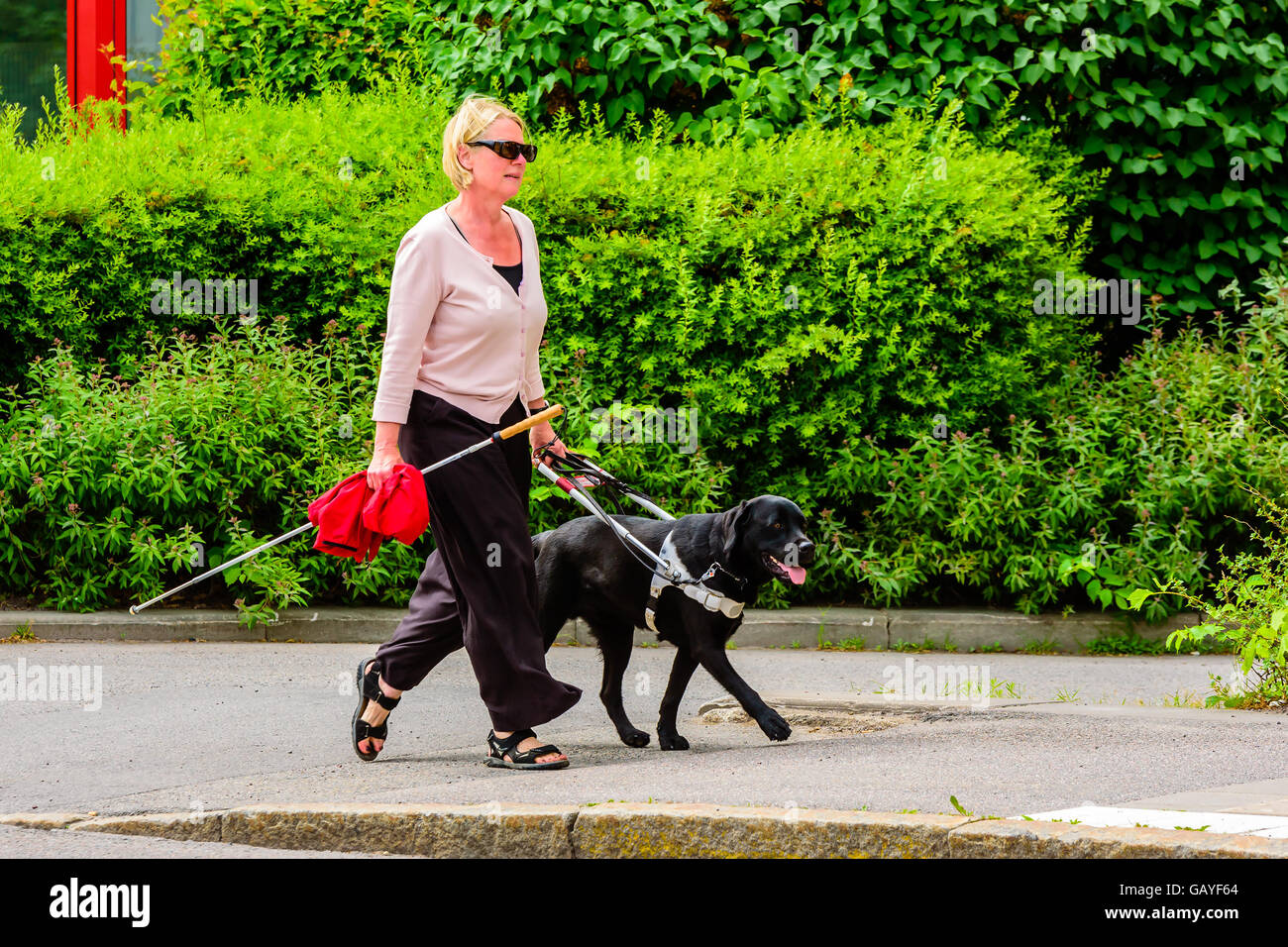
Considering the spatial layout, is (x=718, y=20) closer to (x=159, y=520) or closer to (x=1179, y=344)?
(x=1179, y=344)

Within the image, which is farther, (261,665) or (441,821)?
(261,665)

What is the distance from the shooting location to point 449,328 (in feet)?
17.4

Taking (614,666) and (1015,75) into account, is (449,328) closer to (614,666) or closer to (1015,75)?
(614,666)

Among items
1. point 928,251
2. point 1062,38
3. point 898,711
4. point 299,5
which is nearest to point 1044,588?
point 928,251

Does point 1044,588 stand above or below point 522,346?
below

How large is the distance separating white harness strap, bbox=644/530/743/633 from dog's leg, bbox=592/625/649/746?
264 millimetres

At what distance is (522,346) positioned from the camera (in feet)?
18.0

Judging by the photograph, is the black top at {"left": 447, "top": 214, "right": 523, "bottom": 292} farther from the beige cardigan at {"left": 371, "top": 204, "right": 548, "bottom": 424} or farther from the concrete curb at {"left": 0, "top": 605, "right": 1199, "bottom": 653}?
the concrete curb at {"left": 0, "top": 605, "right": 1199, "bottom": 653}

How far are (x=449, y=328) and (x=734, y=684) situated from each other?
1.66 meters

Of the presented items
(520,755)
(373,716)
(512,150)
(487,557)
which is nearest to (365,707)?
(373,716)

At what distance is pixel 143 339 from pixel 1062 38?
250 inches

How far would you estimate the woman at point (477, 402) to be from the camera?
17.2 ft
